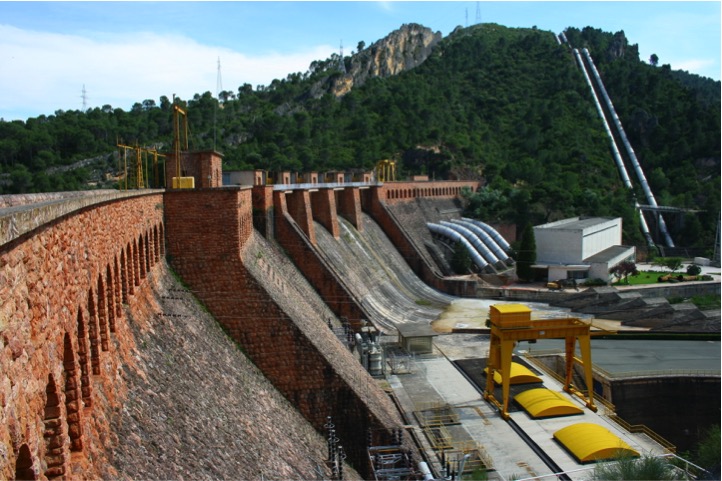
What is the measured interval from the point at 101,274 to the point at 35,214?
4.76 m

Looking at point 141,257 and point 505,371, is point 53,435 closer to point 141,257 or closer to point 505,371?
point 141,257

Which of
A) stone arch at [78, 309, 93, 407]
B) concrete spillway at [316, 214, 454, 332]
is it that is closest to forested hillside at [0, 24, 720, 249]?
concrete spillway at [316, 214, 454, 332]

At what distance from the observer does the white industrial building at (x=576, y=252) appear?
50500mm

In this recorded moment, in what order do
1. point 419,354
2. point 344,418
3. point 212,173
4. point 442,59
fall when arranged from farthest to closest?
point 442,59 < point 419,354 < point 212,173 < point 344,418

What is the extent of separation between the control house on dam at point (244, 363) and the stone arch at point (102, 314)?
0.09ft

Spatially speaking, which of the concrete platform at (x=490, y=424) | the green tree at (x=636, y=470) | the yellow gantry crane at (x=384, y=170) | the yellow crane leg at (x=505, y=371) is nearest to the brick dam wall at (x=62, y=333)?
the concrete platform at (x=490, y=424)

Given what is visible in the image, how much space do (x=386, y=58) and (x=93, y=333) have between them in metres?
123

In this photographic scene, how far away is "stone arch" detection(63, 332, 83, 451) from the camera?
372 inches

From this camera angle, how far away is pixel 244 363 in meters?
19.2

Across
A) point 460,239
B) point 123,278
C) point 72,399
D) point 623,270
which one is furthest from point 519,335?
point 623,270

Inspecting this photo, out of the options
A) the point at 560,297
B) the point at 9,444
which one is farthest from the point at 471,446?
the point at 560,297

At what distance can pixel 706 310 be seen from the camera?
140 feet

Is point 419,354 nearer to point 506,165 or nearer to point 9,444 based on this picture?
point 9,444

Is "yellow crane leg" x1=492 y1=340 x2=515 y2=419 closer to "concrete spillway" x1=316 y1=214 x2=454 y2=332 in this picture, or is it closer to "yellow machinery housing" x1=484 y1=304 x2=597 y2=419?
"yellow machinery housing" x1=484 y1=304 x2=597 y2=419
